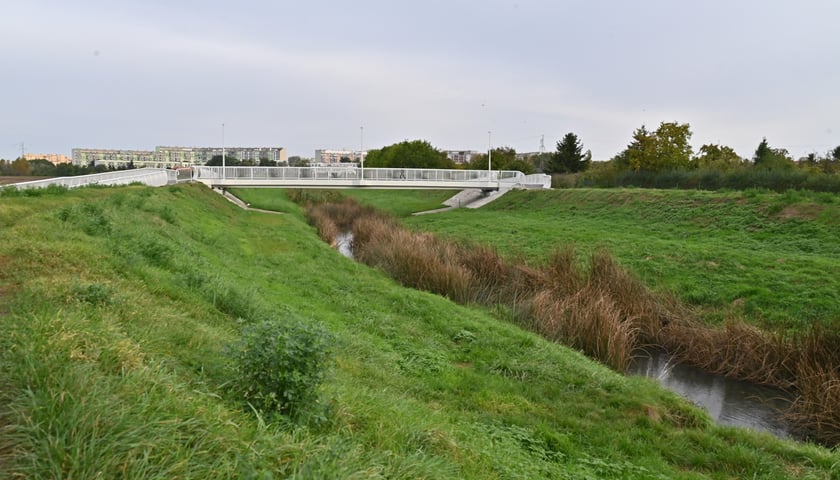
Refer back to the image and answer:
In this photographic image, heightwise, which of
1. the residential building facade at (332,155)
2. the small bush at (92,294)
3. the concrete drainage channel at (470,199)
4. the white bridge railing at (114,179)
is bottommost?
the small bush at (92,294)

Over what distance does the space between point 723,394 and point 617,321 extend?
7.23 ft

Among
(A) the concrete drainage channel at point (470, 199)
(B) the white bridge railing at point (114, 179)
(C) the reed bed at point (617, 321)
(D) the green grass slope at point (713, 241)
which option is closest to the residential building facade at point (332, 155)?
(A) the concrete drainage channel at point (470, 199)


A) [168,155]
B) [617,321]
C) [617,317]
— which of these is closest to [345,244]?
[617,317]

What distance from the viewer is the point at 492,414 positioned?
654 centimetres

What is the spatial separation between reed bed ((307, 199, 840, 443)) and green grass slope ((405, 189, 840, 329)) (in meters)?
1.21

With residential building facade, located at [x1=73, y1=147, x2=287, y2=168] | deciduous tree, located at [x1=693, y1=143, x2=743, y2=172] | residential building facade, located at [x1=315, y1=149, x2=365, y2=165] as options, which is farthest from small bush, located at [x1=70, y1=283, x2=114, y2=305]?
residential building facade, located at [x1=315, y1=149, x2=365, y2=165]

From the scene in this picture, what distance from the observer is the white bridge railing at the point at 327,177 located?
133 ft

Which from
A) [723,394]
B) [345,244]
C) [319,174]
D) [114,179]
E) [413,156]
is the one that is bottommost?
[723,394]

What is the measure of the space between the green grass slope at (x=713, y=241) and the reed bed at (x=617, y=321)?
1214 millimetres

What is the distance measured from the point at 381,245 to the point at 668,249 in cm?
1000

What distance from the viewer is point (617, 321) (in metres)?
10.8

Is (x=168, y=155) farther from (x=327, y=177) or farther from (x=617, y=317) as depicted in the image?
(x=617, y=317)

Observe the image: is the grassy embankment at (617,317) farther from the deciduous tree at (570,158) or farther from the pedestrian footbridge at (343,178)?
the deciduous tree at (570,158)

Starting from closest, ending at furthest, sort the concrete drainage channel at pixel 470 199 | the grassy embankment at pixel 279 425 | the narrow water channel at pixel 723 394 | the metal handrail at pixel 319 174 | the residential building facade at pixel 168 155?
the grassy embankment at pixel 279 425 < the narrow water channel at pixel 723 394 < the metal handrail at pixel 319 174 < the concrete drainage channel at pixel 470 199 < the residential building facade at pixel 168 155
